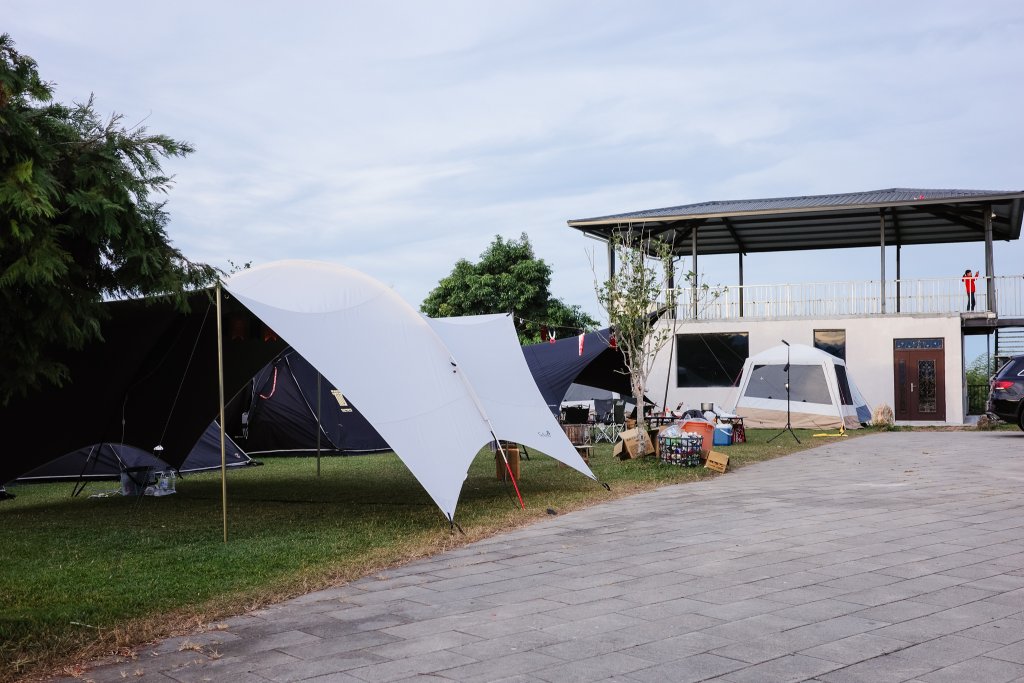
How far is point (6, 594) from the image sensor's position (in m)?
4.93

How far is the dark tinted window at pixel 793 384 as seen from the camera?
18016 millimetres

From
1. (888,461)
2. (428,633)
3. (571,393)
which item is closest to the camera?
(428,633)

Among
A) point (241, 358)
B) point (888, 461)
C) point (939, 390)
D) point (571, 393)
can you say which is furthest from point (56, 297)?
point (939, 390)

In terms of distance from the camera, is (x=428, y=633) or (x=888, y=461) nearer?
(x=428, y=633)

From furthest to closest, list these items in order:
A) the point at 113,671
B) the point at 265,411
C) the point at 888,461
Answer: the point at 265,411, the point at 888,461, the point at 113,671

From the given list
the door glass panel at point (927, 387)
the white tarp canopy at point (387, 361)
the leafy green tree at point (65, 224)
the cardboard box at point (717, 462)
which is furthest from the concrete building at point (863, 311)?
the leafy green tree at point (65, 224)

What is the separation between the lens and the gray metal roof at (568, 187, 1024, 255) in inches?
778

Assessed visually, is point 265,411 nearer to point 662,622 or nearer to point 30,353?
point 30,353

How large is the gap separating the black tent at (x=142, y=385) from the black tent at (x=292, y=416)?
392 cm

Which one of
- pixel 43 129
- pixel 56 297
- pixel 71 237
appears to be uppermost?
pixel 43 129

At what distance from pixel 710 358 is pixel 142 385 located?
14.3 meters

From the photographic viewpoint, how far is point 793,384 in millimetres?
18234

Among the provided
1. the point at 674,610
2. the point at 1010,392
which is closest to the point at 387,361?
the point at 674,610

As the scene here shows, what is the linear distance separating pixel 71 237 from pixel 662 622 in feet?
11.1
